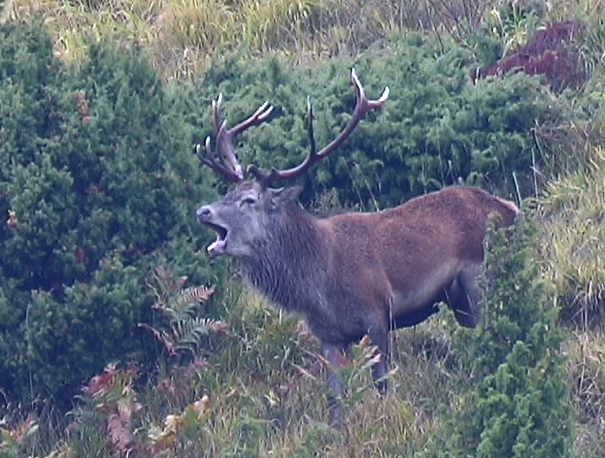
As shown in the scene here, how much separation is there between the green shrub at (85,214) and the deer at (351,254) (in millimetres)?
400

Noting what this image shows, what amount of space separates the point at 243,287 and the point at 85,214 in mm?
1188

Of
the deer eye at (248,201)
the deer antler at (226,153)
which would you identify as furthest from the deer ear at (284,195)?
the deer antler at (226,153)

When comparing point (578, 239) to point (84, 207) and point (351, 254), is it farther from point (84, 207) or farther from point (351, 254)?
point (84, 207)

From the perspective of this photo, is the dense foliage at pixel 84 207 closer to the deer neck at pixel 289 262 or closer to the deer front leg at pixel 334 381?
the deer neck at pixel 289 262

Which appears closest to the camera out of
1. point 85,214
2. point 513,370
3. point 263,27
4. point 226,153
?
point 513,370

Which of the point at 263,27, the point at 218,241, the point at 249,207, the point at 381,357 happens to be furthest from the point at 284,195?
the point at 263,27

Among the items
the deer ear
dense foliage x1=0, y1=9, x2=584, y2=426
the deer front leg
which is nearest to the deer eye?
the deer ear

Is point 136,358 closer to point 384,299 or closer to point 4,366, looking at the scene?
point 4,366

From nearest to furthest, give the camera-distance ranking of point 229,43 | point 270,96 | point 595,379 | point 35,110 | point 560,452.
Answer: point 560,452 → point 595,379 → point 35,110 → point 270,96 → point 229,43

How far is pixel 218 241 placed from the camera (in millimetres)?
10195

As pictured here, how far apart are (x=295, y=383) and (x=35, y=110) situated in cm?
230

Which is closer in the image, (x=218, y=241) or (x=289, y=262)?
(x=218, y=241)

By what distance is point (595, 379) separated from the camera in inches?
393

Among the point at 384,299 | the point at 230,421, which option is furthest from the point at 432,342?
the point at 230,421
